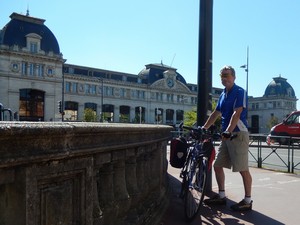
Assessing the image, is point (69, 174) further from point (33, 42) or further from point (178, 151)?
point (33, 42)

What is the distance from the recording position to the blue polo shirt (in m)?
5.43

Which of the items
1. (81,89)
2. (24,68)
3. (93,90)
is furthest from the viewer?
(93,90)

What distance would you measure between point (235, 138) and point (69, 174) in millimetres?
3634

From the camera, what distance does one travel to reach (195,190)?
496 cm

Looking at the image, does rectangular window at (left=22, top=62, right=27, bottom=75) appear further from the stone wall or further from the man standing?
the stone wall

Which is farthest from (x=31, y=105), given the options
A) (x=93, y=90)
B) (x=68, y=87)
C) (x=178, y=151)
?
(x=178, y=151)

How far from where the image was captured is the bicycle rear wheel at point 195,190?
476cm

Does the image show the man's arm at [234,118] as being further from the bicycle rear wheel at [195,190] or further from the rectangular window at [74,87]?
the rectangular window at [74,87]

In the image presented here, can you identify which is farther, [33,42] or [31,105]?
[31,105]

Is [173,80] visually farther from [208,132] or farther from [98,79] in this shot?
[208,132]

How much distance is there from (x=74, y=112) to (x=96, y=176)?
279ft

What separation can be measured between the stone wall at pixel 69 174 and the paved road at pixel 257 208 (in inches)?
51.0

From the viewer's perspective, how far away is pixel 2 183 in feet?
5.93

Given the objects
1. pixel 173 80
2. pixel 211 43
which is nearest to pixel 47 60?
pixel 173 80
